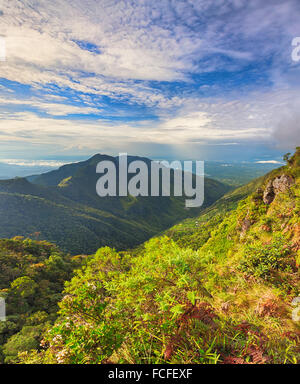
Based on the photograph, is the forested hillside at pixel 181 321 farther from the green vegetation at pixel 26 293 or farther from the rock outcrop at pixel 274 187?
the rock outcrop at pixel 274 187

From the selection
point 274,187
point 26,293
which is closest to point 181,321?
point 274,187

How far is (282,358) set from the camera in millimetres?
3328

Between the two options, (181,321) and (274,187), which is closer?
(181,321)

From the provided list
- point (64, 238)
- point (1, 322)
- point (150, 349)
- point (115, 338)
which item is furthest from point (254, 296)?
point (64, 238)

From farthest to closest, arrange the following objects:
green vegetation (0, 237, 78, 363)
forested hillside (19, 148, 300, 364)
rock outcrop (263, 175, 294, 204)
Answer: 1. rock outcrop (263, 175, 294, 204)
2. green vegetation (0, 237, 78, 363)
3. forested hillside (19, 148, 300, 364)

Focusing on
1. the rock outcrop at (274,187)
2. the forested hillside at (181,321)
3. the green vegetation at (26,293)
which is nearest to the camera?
the forested hillside at (181,321)

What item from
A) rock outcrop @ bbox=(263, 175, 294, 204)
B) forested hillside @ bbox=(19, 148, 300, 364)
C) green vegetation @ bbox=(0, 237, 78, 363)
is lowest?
green vegetation @ bbox=(0, 237, 78, 363)

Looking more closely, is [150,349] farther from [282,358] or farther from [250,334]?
[282,358]

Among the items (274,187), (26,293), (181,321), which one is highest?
(274,187)

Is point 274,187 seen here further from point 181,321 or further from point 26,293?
point 26,293

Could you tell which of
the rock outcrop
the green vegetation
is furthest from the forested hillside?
the rock outcrop

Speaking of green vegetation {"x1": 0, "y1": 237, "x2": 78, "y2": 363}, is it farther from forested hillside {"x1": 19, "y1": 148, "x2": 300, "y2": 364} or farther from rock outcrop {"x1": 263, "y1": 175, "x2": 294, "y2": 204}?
rock outcrop {"x1": 263, "y1": 175, "x2": 294, "y2": 204}

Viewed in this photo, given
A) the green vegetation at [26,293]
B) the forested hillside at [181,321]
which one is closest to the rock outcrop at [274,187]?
the forested hillside at [181,321]

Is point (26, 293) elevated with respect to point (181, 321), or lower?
lower
